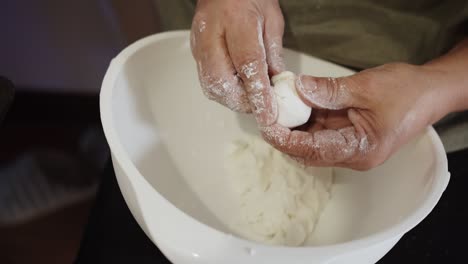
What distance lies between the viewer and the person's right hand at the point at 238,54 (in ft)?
1.69

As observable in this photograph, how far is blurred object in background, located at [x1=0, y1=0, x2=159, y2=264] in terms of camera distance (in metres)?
1.05

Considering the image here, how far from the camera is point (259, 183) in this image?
645mm

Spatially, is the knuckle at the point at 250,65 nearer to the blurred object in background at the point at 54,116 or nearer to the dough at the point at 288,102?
the dough at the point at 288,102

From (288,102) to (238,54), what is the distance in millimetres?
74

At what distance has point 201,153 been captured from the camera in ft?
2.24

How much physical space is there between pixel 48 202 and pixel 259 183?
70 centimetres

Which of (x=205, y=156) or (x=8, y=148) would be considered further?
(x=8, y=148)

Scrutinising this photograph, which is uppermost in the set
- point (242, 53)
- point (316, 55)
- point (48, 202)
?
point (242, 53)

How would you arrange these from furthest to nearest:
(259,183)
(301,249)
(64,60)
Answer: (64,60)
(259,183)
(301,249)

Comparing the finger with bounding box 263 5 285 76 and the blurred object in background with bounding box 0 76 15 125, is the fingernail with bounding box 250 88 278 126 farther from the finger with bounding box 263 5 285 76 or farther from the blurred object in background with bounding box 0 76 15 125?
the blurred object in background with bounding box 0 76 15 125

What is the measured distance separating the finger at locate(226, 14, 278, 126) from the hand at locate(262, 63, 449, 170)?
20 mm

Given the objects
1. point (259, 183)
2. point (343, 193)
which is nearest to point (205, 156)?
point (259, 183)

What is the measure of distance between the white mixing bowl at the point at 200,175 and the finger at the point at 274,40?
0.33 feet

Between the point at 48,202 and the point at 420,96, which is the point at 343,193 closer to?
the point at 420,96
